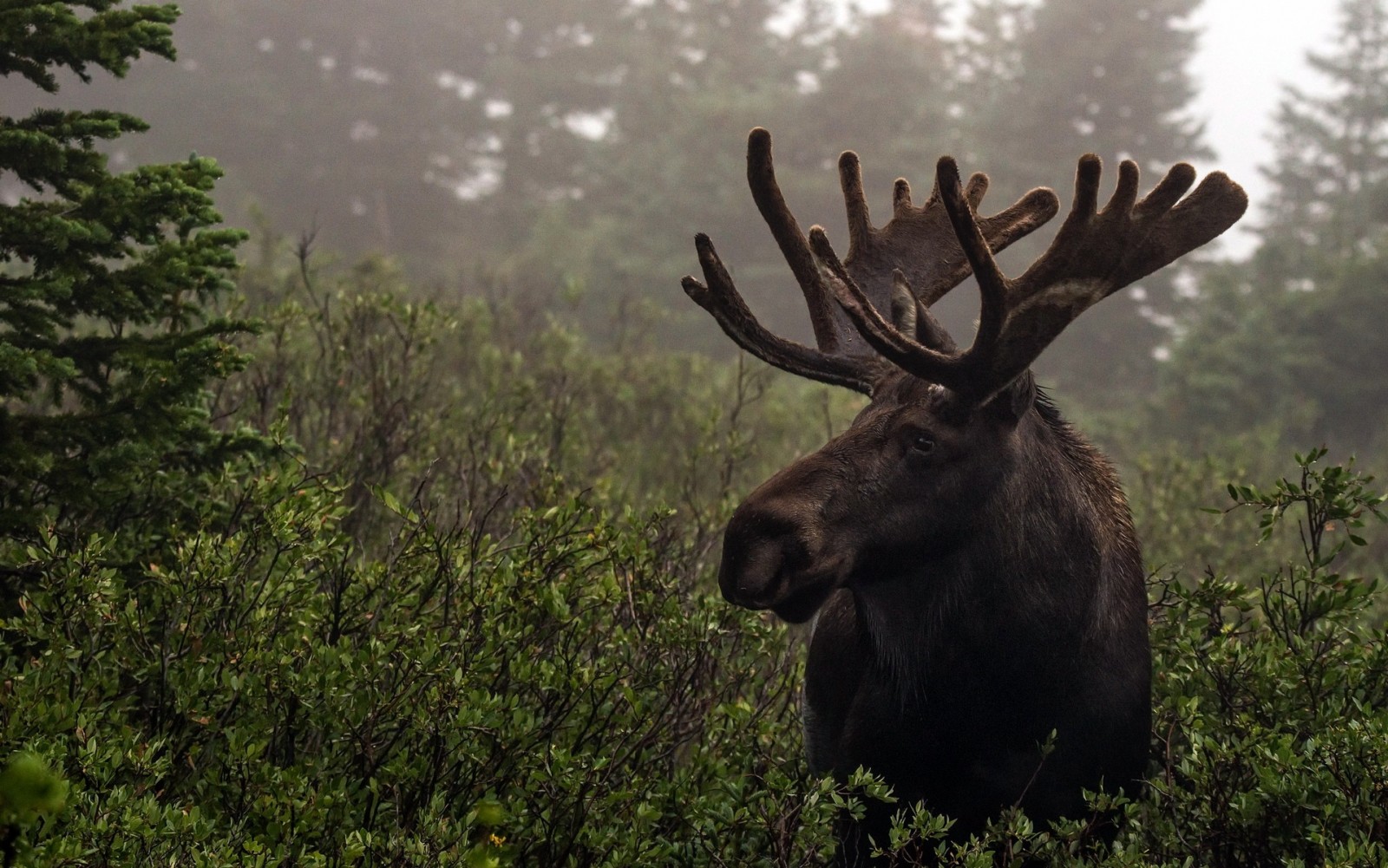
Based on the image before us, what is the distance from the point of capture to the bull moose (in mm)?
Answer: 2963

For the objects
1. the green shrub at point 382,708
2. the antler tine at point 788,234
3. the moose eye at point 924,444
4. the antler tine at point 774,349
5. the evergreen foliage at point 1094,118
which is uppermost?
the evergreen foliage at point 1094,118

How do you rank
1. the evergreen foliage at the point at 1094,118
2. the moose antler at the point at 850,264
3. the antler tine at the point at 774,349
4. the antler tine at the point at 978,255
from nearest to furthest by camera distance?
the antler tine at the point at 978,255, the moose antler at the point at 850,264, the antler tine at the point at 774,349, the evergreen foliage at the point at 1094,118

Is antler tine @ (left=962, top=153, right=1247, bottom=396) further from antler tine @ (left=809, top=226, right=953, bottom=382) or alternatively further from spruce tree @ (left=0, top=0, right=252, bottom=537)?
spruce tree @ (left=0, top=0, right=252, bottom=537)

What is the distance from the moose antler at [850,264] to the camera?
3.36m

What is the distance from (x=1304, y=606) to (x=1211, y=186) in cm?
149

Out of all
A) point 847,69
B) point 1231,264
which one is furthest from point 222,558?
point 847,69

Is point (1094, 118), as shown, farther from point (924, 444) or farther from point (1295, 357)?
point (924, 444)

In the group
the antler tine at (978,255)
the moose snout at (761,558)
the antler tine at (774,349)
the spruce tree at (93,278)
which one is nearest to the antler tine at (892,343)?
the antler tine at (978,255)

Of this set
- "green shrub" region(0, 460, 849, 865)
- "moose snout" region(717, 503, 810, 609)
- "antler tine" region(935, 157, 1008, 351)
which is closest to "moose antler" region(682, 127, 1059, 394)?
"antler tine" region(935, 157, 1008, 351)

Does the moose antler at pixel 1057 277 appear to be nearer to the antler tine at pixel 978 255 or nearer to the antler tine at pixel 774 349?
the antler tine at pixel 978 255

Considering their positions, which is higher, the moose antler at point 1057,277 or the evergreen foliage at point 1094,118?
the evergreen foliage at point 1094,118

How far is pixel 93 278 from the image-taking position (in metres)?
3.54

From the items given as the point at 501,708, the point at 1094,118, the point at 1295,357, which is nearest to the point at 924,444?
the point at 501,708

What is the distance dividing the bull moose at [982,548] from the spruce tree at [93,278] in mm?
1670
